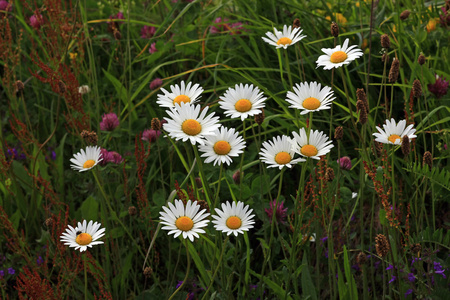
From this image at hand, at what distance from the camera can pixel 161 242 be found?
2113 millimetres

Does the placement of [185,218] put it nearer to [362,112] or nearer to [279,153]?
[279,153]

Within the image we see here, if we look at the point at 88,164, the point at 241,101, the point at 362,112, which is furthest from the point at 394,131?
the point at 88,164

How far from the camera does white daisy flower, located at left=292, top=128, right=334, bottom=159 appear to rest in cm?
139

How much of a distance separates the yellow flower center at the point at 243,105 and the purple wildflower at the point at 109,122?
2.79 ft

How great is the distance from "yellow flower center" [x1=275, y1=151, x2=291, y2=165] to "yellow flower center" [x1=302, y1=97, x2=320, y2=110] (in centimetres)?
13

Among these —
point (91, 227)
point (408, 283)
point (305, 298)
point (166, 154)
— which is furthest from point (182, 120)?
point (166, 154)

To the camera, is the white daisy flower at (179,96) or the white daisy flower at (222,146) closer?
the white daisy flower at (222,146)

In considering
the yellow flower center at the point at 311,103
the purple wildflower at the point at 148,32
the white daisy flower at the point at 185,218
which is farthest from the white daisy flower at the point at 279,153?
the purple wildflower at the point at 148,32

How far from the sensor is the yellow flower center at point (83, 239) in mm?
1420

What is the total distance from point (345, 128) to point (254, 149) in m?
0.41

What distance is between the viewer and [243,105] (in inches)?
57.2

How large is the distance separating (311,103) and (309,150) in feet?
0.43

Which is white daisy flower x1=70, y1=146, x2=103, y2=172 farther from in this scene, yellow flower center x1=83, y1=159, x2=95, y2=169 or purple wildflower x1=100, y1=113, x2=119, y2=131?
purple wildflower x1=100, y1=113, x2=119, y2=131

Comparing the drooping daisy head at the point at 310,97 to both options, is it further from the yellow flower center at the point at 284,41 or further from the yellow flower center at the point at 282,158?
the yellow flower center at the point at 284,41
